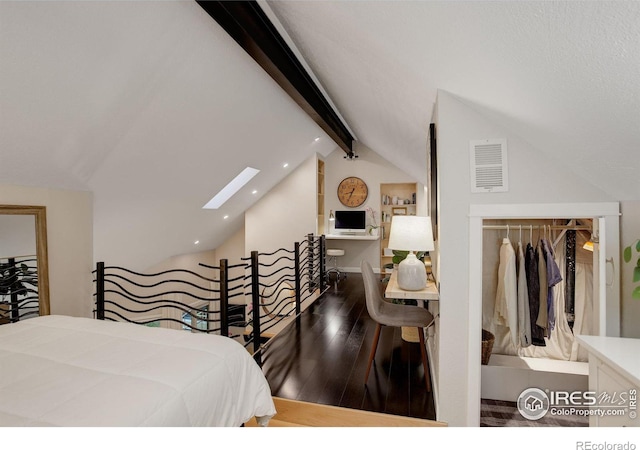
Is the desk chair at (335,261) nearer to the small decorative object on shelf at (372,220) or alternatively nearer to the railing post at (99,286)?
the small decorative object on shelf at (372,220)

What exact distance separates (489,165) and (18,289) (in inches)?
131

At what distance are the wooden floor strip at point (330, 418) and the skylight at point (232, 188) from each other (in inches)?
144

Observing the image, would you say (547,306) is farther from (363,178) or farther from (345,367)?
(363,178)

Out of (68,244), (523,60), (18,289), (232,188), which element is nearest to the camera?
(523,60)

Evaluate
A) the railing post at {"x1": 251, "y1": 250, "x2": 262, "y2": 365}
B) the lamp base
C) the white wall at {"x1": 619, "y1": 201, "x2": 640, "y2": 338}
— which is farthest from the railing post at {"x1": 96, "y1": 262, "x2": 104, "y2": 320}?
the white wall at {"x1": 619, "y1": 201, "x2": 640, "y2": 338}

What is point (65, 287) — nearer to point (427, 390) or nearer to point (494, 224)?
point (427, 390)

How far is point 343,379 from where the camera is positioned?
8.78 feet

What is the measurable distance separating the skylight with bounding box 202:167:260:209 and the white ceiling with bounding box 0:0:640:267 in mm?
1170

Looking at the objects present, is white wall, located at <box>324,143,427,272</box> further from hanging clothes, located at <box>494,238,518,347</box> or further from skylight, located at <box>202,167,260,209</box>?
hanging clothes, located at <box>494,238,518,347</box>

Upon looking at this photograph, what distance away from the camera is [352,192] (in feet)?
24.1

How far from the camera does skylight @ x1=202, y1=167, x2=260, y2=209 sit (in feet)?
17.3

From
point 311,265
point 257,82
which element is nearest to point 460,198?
point 257,82

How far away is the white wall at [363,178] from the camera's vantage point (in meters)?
7.18

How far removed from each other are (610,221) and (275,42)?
8.28ft
